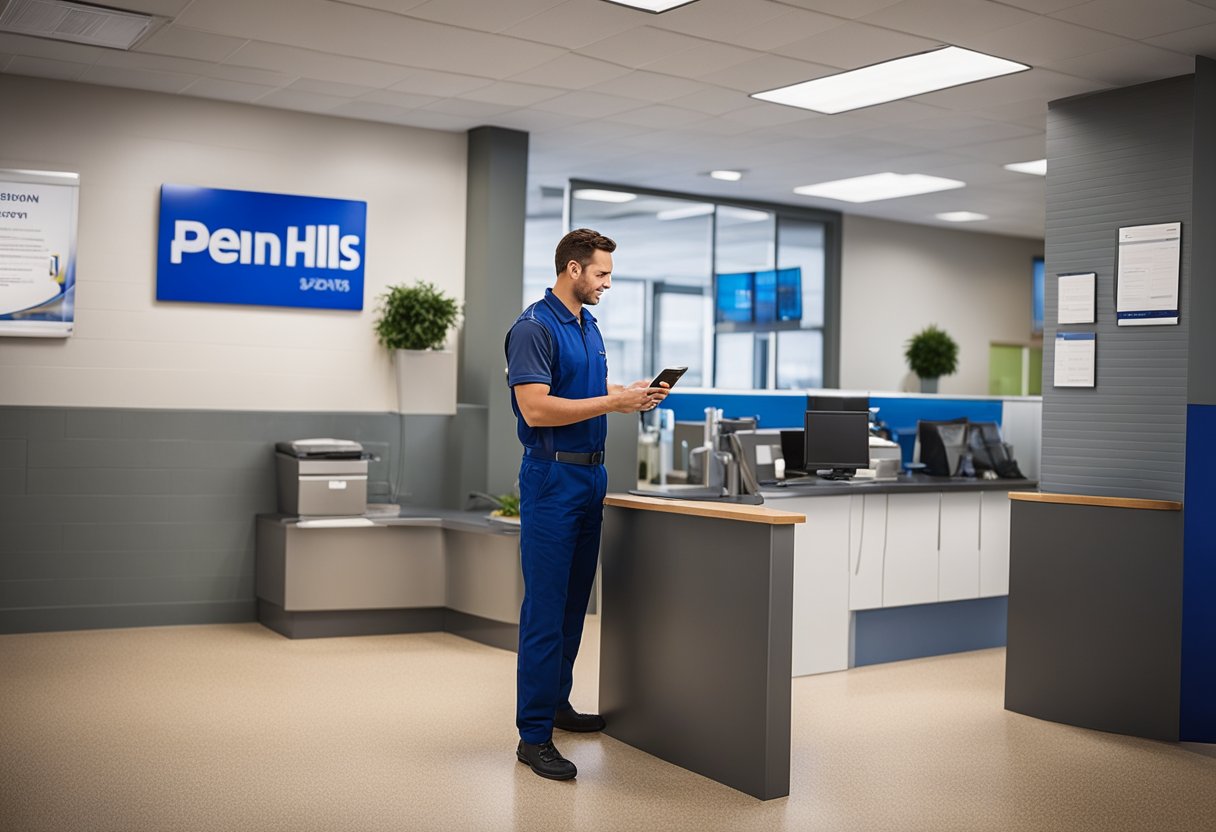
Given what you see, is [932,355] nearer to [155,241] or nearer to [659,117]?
[659,117]

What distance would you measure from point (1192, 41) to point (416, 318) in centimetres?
423

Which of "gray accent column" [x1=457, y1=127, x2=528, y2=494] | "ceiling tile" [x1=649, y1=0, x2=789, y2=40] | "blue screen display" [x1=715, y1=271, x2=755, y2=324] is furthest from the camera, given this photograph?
"blue screen display" [x1=715, y1=271, x2=755, y2=324]

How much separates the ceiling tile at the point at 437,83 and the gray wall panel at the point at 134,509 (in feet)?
6.41

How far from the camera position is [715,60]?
230 inches

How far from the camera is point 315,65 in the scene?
6.14 meters

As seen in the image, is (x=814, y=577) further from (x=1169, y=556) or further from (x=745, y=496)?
(x=1169, y=556)

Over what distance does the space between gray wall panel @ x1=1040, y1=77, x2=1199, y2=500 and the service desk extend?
2380 millimetres

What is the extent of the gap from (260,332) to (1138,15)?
4.84 m

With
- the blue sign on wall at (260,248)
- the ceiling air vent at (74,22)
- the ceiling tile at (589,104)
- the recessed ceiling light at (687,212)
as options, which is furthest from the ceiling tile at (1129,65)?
the recessed ceiling light at (687,212)

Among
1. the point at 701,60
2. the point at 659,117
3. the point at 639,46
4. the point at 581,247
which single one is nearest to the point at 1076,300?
the point at 701,60

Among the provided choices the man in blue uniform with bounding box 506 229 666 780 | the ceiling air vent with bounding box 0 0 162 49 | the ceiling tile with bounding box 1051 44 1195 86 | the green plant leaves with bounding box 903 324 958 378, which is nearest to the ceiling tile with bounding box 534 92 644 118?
the ceiling air vent with bounding box 0 0 162 49

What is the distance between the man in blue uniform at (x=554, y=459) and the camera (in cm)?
415

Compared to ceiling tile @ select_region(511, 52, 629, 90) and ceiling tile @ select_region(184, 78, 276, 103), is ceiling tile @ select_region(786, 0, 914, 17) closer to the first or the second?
ceiling tile @ select_region(511, 52, 629, 90)

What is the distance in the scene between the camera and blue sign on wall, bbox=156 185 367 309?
682cm
